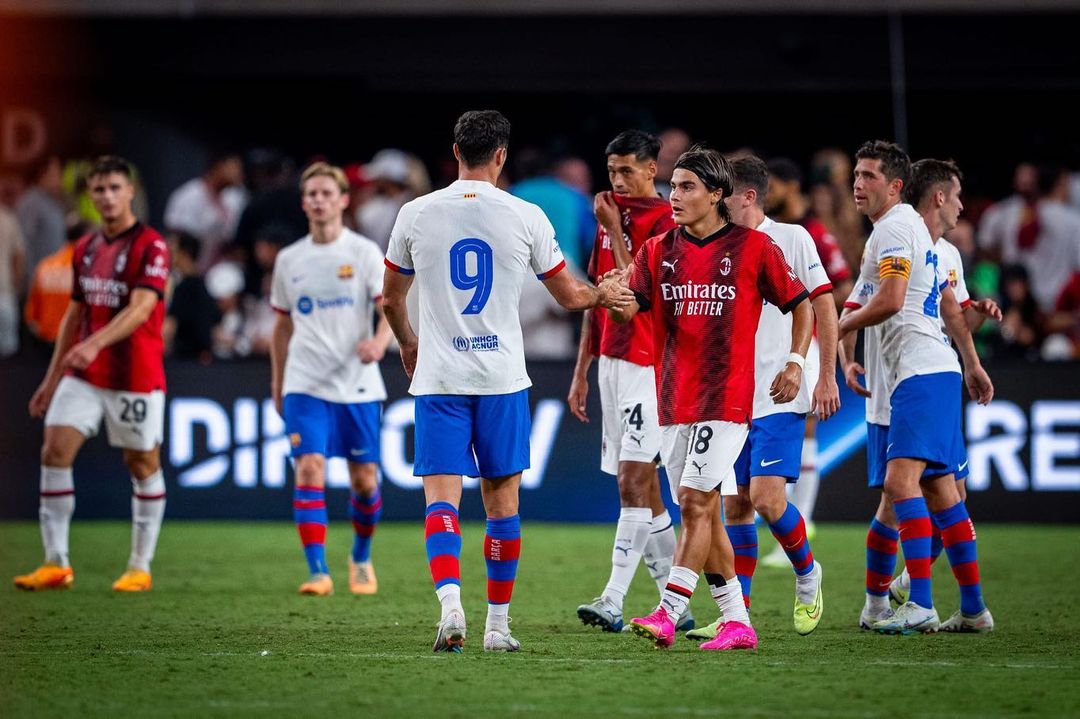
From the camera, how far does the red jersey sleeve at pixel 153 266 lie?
9820 mm

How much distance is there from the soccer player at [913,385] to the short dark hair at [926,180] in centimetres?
21

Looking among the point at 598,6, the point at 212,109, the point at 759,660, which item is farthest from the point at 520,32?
the point at 759,660

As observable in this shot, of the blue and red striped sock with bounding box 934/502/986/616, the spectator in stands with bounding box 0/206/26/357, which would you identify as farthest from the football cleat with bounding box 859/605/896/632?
the spectator in stands with bounding box 0/206/26/357

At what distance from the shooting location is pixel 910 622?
25.9 ft

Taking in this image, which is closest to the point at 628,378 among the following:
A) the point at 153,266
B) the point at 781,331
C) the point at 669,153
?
the point at 781,331

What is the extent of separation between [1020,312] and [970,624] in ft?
23.3

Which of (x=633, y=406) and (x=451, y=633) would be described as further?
(x=633, y=406)

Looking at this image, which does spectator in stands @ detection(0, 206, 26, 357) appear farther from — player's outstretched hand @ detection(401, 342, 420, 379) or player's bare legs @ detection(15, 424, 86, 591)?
player's outstretched hand @ detection(401, 342, 420, 379)

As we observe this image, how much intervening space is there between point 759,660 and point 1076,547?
5.73 meters

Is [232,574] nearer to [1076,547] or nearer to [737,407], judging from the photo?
[737,407]

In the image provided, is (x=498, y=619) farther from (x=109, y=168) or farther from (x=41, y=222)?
(x=41, y=222)

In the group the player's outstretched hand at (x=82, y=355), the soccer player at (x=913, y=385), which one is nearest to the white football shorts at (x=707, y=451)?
the soccer player at (x=913, y=385)

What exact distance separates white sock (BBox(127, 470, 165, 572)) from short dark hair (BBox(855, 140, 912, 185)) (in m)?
4.86

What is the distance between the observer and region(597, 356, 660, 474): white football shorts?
8.16 metres
